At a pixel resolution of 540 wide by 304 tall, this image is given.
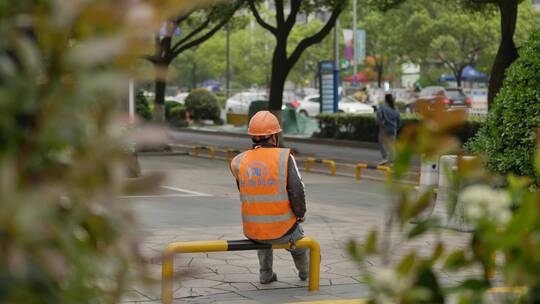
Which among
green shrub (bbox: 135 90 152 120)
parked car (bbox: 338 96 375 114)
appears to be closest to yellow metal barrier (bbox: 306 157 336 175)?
green shrub (bbox: 135 90 152 120)

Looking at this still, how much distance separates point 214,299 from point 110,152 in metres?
6.58

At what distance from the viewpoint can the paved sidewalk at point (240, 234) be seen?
337 inches

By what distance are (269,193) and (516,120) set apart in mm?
4568

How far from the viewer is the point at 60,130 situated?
191cm

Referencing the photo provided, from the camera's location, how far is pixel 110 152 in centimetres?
198

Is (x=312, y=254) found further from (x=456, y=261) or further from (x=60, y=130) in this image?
(x=60, y=130)

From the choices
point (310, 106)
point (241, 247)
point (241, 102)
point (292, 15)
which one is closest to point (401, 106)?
point (310, 106)

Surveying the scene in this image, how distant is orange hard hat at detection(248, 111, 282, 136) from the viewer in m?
8.62

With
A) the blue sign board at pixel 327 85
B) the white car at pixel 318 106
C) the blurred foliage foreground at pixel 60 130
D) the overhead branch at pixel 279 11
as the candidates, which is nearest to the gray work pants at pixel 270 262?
the blurred foliage foreground at pixel 60 130

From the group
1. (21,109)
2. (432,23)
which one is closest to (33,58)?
(21,109)

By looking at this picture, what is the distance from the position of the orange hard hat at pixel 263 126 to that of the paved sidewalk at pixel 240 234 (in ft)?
3.67

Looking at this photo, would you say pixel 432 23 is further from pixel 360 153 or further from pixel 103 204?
pixel 103 204

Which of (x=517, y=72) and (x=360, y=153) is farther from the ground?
→ (x=517, y=72)

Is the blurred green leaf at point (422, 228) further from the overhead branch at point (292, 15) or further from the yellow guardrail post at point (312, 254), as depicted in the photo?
the overhead branch at point (292, 15)
